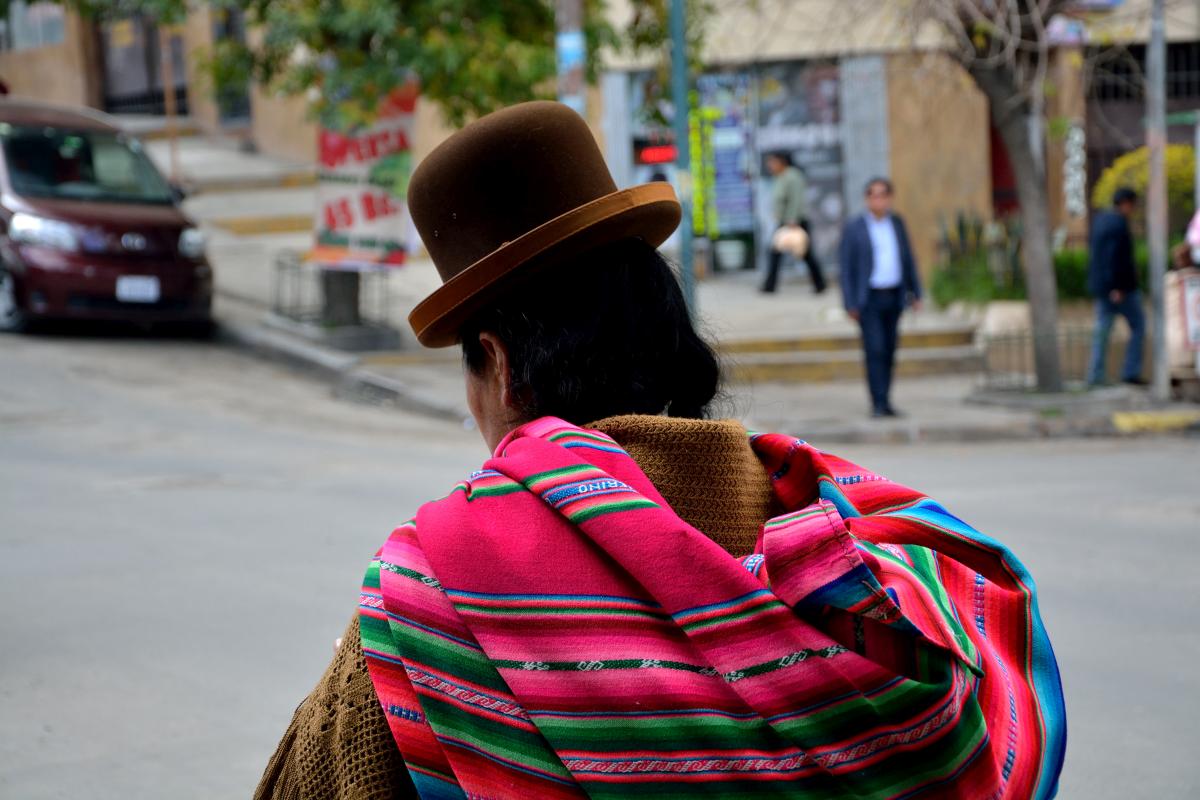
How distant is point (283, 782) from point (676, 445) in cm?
58

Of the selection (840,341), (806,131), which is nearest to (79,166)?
(840,341)

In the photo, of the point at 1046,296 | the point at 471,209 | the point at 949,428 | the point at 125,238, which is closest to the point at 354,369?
the point at 125,238

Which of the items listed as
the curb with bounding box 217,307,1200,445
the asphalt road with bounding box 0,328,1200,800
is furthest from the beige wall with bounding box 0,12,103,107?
the curb with bounding box 217,307,1200,445

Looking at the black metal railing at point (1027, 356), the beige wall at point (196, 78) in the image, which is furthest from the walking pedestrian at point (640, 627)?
the beige wall at point (196, 78)

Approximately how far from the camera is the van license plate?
12951mm

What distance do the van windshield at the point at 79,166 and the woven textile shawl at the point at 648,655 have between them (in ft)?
42.0

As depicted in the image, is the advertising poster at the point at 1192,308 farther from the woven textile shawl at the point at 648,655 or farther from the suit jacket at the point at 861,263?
the woven textile shawl at the point at 648,655

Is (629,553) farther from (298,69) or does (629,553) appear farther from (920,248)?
(920,248)

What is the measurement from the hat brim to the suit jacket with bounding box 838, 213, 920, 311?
9820mm

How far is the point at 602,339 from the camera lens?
1.65 m

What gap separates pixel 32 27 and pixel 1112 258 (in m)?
22.1

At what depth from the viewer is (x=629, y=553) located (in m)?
1.41

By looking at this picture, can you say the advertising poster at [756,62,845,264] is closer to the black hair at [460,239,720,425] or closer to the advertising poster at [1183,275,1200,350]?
the advertising poster at [1183,275,1200,350]

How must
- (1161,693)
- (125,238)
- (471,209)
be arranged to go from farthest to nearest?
(125,238)
(1161,693)
(471,209)
